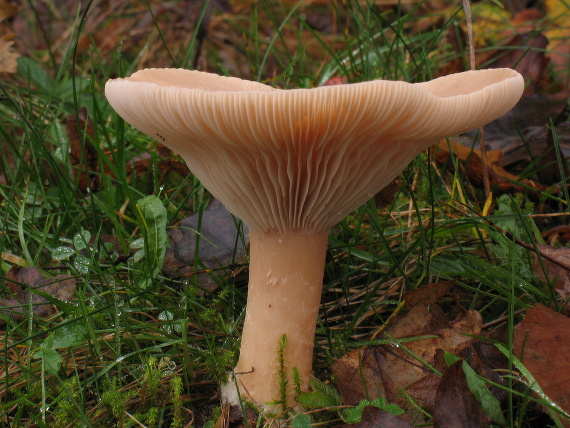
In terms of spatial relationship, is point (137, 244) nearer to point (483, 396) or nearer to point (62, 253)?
point (62, 253)

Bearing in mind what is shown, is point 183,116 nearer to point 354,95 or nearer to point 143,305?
point 354,95

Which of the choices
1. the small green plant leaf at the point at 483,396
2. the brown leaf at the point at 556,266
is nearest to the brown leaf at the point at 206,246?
the small green plant leaf at the point at 483,396

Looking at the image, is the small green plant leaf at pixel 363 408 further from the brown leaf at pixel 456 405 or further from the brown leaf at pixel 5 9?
the brown leaf at pixel 5 9

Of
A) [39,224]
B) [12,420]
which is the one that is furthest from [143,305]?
[39,224]

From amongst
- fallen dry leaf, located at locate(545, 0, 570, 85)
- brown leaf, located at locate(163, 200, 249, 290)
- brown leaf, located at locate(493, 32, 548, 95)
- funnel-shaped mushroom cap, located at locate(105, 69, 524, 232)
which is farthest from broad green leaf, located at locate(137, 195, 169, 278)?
fallen dry leaf, located at locate(545, 0, 570, 85)

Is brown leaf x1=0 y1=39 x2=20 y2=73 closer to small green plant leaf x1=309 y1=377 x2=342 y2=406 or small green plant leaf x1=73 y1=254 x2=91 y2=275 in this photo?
small green plant leaf x1=73 y1=254 x2=91 y2=275

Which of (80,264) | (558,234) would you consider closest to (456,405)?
(558,234)
